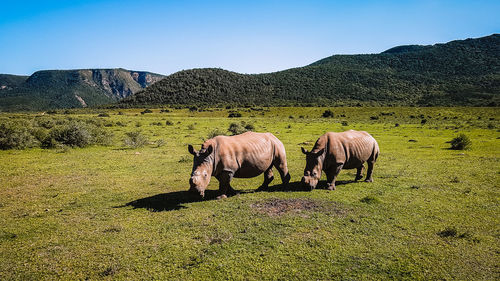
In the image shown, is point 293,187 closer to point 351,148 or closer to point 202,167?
point 351,148

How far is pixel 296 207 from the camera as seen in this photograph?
10641 mm

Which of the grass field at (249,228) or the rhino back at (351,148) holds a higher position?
the rhino back at (351,148)

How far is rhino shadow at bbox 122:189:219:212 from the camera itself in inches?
433

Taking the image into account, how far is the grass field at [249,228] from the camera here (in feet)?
22.1

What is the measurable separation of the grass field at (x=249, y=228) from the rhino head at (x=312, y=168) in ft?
1.74

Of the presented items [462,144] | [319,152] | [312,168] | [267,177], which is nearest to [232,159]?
[267,177]

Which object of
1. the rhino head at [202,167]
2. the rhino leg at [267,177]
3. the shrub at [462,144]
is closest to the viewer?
the rhino head at [202,167]

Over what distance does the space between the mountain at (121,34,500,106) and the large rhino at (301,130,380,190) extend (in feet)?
315

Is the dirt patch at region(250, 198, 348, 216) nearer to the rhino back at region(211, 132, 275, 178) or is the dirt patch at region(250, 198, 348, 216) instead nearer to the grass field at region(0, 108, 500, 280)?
the grass field at region(0, 108, 500, 280)

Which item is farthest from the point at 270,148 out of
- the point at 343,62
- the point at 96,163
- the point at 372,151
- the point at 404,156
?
the point at 343,62

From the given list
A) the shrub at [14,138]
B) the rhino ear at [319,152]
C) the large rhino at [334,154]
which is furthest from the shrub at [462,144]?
the shrub at [14,138]

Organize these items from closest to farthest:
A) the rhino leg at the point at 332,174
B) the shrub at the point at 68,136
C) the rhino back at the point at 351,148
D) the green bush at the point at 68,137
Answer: the rhino back at the point at 351,148 < the rhino leg at the point at 332,174 < the green bush at the point at 68,137 < the shrub at the point at 68,136

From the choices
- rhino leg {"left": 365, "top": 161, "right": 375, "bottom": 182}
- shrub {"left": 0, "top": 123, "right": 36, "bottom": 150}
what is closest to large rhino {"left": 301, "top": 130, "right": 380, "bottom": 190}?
rhino leg {"left": 365, "top": 161, "right": 375, "bottom": 182}

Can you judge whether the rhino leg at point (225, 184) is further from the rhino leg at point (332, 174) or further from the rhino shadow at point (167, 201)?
the rhino leg at point (332, 174)
